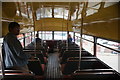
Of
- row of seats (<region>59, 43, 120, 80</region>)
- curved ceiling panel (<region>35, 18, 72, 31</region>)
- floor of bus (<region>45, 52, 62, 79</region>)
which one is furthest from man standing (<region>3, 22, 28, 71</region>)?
curved ceiling panel (<region>35, 18, 72, 31</region>)

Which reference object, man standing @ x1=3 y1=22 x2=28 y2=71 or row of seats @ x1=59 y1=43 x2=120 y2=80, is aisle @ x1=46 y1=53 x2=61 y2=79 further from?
man standing @ x1=3 y1=22 x2=28 y2=71

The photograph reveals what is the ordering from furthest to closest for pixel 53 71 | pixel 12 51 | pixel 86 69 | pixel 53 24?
pixel 53 24, pixel 53 71, pixel 86 69, pixel 12 51

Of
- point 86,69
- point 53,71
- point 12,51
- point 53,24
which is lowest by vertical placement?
point 53,71

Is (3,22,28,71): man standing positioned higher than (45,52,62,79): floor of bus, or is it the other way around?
(3,22,28,71): man standing

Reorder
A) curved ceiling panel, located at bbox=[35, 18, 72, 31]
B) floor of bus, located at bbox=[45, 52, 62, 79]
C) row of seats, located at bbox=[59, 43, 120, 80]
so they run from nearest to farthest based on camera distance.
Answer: row of seats, located at bbox=[59, 43, 120, 80] → floor of bus, located at bbox=[45, 52, 62, 79] → curved ceiling panel, located at bbox=[35, 18, 72, 31]

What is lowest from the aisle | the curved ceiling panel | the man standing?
the aisle

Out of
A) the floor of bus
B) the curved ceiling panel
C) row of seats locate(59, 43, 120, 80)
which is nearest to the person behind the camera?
row of seats locate(59, 43, 120, 80)

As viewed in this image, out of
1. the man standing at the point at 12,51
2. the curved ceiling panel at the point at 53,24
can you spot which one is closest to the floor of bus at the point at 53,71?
the man standing at the point at 12,51

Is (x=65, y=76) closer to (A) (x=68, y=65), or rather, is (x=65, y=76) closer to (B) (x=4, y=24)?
(A) (x=68, y=65)

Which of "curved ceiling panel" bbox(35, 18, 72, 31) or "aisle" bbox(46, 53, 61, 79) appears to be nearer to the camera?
"aisle" bbox(46, 53, 61, 79)

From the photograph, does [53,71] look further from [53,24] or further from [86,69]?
[53,24]

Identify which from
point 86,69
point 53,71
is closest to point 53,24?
point 53,71

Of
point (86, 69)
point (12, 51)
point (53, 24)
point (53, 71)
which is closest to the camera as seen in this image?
point (12, 51)

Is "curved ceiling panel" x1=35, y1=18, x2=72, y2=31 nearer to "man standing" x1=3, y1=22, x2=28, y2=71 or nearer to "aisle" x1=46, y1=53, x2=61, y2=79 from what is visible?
"aisle" x1=46, y1=53, x2=61, y2=79
